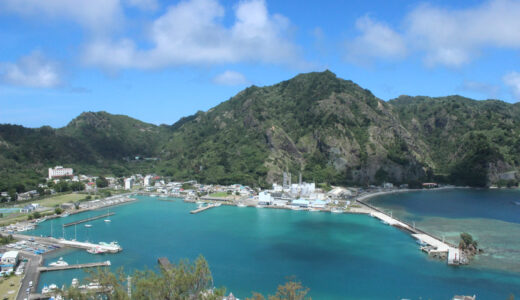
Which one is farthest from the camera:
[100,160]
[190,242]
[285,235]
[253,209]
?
[100,160]

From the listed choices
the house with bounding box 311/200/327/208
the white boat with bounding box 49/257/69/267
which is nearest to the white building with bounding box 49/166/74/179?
the house with bounding box 311/200/327/208

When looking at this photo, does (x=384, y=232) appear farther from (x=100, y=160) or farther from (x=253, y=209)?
(x=100, y=160)

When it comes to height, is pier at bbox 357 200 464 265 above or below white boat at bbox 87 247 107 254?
above

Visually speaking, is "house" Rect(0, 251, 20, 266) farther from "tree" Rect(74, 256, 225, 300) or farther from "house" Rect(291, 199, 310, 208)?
"house" Rect(291, 199, 310, 208)

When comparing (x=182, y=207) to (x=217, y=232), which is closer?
(x=217, y=232)

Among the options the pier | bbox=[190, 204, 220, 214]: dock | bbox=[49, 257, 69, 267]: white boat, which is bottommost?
bbox=[49, 257, 69, 267]: white boat

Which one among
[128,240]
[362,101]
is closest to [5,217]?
[128,240]

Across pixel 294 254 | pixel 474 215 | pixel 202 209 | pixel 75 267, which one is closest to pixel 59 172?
pixel 202 209

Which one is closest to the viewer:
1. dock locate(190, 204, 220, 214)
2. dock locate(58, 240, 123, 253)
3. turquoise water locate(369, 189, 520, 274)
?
turquoise water locate(369, 189, 520, 274)

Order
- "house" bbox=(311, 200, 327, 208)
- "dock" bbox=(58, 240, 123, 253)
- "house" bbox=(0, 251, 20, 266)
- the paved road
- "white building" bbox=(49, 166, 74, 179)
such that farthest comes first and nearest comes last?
"white building" bbox=(49, 166, 74, 179) < "house" bbox=(311, 200, 327, 208) < "dock" bbox=(58, 240, 123, 253) < "house" bbox=(0, 251, 20, 266) < the paved road
